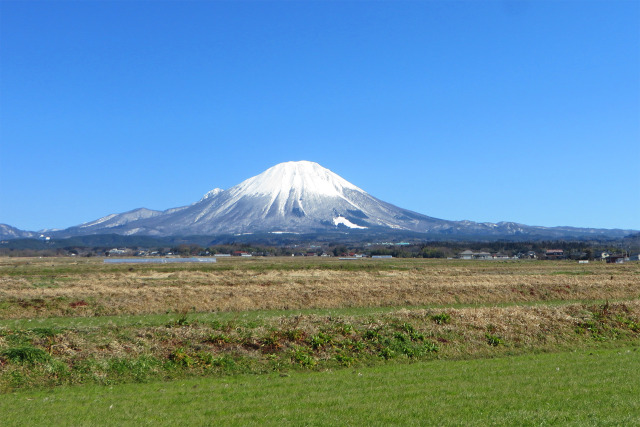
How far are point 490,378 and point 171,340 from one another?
8.02 metres

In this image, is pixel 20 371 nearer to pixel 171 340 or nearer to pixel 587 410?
pixel 171 340

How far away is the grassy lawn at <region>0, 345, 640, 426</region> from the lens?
33.1 ft

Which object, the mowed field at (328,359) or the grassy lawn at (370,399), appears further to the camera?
the mowed field at (328,359)

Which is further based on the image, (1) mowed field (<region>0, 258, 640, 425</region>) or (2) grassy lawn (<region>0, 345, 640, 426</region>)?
(1) mowed field (<region>0, 258, 640, 425</region>)

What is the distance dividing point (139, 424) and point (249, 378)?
13.7 feet

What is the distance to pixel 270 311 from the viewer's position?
2658 centimetres

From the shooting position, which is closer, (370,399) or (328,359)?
(370,399)

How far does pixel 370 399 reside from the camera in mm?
11508

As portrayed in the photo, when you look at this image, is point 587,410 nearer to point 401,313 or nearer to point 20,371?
point 401,313

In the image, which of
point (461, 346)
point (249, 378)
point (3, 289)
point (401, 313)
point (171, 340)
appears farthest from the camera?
point (3, 289)

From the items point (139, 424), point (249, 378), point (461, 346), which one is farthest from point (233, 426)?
point (461, 346)

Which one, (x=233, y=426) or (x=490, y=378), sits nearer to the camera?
(x=233, y=426)

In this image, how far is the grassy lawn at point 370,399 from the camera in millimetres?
10086

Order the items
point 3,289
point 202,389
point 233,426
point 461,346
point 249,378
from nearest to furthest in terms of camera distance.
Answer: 1. point 233,426
2. point 202,389
3. point 249,378
4. point 461,346
5. point 3,289
